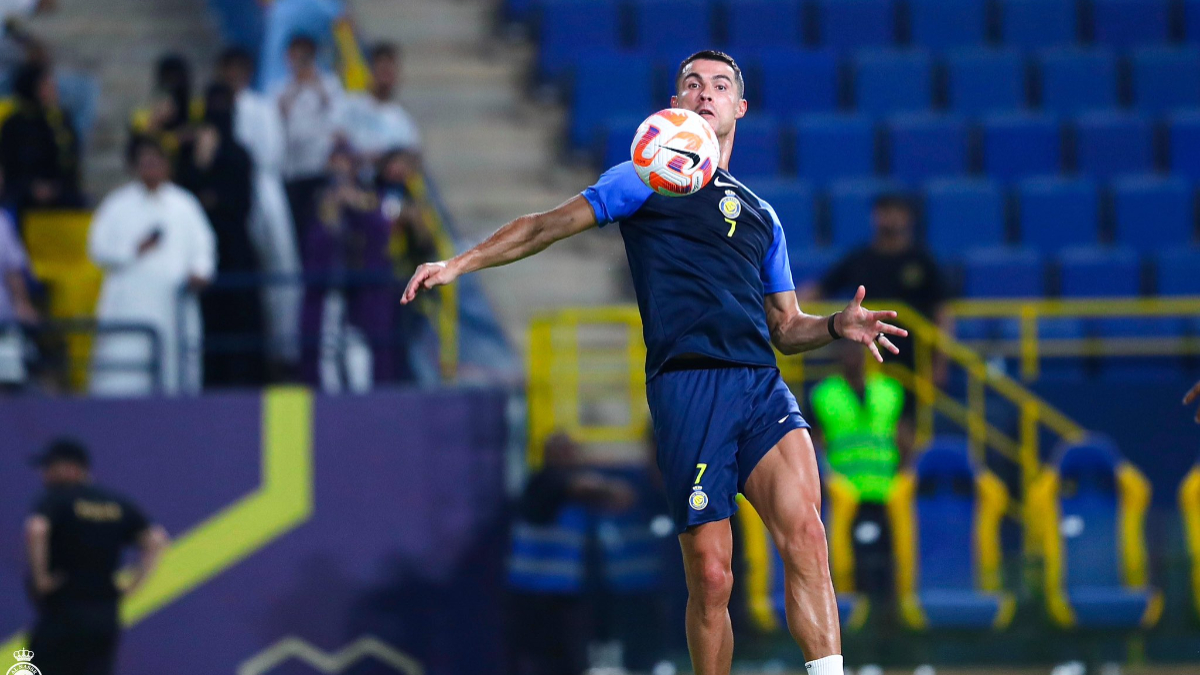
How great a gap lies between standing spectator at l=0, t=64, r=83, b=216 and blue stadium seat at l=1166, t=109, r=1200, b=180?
9407 mm

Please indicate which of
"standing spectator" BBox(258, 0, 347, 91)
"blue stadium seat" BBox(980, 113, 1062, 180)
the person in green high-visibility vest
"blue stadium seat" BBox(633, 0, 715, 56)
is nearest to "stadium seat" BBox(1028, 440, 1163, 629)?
the person in green high-visibility vest

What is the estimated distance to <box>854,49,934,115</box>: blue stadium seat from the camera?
48.3 ft

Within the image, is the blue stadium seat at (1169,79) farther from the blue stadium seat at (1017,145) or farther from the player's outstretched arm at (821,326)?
the player's outstretched arm at (821,326)

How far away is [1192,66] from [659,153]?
11203 millimetres

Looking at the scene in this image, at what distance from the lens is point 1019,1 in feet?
51.6

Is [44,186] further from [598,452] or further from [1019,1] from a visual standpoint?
[1019,1]

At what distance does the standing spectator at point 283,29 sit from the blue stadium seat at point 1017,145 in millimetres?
5906

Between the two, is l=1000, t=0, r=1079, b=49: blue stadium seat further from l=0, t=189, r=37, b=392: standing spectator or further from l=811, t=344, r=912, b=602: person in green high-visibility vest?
l=0, t=189, r=37, b=392: standing spectator

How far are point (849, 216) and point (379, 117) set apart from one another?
3.97 meters

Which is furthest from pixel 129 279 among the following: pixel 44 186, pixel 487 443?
pixel 487 443

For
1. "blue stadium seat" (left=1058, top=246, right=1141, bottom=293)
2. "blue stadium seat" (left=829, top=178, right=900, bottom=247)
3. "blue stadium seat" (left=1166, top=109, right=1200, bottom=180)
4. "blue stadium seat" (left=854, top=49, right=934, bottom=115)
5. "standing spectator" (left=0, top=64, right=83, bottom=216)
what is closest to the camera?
"standing spectator" (left=0, top=64, right=83, bottom=216)

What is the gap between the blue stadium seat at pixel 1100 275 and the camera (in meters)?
13.0

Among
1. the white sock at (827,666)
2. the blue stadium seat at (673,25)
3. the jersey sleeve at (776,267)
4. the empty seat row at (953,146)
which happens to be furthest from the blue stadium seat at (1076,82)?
the white sock at (827,666)

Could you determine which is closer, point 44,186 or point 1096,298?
point 44,186
